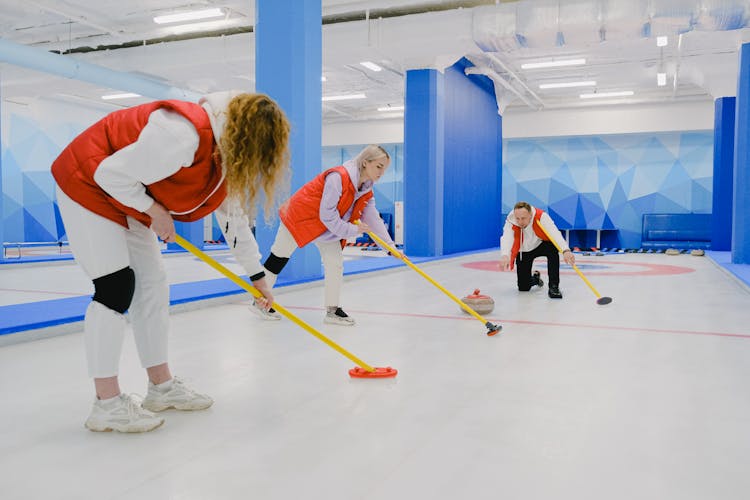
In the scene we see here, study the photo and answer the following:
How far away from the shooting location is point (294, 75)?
6078mm

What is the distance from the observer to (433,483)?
1.56 metres

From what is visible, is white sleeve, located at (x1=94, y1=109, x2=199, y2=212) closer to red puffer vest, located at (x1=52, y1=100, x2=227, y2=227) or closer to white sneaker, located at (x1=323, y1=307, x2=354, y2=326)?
red puffer vest, located at (x1=52, y1=100, x2=227, y2=227)

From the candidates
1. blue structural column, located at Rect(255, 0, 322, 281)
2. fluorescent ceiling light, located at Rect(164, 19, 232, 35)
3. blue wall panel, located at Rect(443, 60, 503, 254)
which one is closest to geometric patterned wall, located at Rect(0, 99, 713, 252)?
blue wall panel, located at Rect(443, 60, 503, 254)

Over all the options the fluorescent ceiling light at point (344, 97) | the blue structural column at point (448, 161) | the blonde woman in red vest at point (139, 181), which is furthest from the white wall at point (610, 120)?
the blonde woman in red vest at point (139, 181)

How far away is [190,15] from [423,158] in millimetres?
4190

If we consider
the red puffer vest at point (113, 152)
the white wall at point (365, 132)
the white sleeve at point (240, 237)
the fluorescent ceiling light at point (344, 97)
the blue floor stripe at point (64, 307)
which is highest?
the fluorescent ceiling light at point (344, 97)

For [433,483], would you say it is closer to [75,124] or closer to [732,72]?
[732,72]

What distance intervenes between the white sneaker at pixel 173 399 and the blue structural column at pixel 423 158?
27.7 feet

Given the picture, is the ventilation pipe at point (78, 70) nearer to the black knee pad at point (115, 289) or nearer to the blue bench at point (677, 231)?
the black knee pad at point (115, 289)

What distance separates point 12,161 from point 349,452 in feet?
49.7

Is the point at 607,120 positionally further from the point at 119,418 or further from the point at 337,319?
the point at 119,418

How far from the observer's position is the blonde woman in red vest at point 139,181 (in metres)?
1.81

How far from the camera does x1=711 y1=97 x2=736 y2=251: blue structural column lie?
12117 mm

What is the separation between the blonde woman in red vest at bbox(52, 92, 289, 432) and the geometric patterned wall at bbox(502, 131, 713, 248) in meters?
15.5
